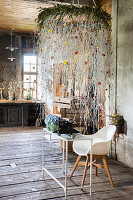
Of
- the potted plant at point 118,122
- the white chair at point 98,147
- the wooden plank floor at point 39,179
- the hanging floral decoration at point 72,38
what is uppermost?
the hanging floral decoration at point 72,38

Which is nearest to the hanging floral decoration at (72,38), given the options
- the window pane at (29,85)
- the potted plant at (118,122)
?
the potted plant at (118,122)

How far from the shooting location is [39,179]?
3658 millimetres

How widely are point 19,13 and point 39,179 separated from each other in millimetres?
5317

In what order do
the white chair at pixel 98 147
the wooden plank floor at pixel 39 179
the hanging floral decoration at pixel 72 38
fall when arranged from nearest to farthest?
the wooden plank floor at pixel 39 179 → the white chair at pixel 98 147 → the hanging floral decoration at pixel 72 38

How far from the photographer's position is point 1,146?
5754 millimetres

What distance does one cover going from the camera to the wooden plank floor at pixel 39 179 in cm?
313

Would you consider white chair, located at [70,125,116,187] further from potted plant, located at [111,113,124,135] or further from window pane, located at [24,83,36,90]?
window pane, located at [24,83,36,90]

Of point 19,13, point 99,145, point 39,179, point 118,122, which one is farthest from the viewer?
point 19,13

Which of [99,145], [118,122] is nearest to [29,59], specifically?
[118,122]

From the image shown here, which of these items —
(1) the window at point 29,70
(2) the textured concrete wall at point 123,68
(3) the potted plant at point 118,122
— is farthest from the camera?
(1) the window at point 29,70

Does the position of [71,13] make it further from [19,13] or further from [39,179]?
[19,13]

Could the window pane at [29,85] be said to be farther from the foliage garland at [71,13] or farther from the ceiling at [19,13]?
the foliage garland at [71,13]

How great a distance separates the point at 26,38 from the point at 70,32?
6.77m

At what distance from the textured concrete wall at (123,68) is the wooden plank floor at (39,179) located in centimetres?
36
